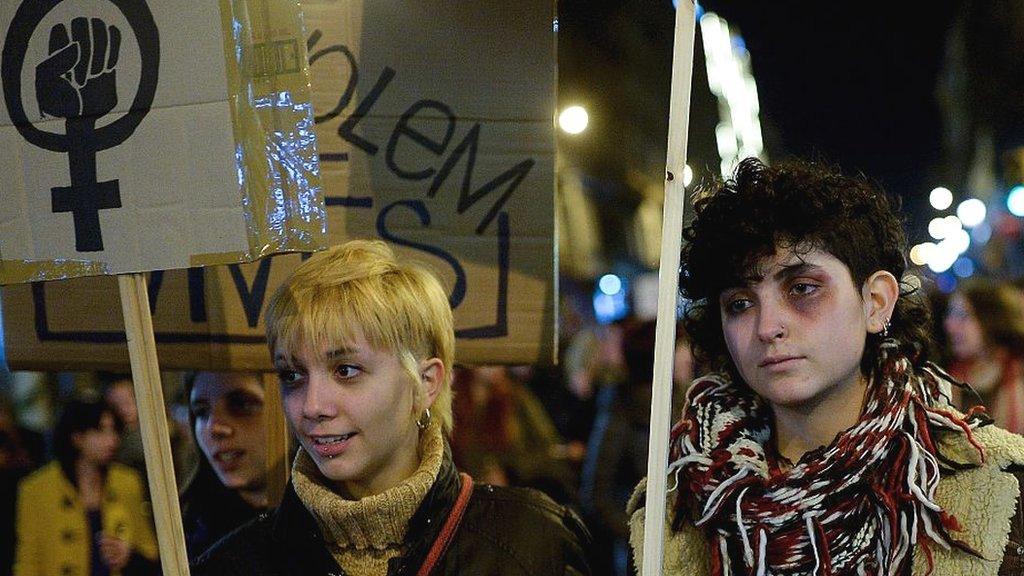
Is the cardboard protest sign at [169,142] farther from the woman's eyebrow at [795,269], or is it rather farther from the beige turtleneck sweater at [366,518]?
the woman's eyebrow at [795,269]

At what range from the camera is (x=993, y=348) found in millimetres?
5473

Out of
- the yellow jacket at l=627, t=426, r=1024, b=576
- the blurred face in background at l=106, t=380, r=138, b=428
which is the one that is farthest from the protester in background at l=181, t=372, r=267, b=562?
the yellow jacket at l=627, t=426, r=1024, b=576

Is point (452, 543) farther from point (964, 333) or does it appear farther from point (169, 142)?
point (964, 333)

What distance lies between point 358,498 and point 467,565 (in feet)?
1.01

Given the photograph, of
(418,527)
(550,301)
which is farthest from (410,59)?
(418,527)

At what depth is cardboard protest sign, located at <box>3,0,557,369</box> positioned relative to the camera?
3.40m

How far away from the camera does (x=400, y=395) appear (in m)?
2.60

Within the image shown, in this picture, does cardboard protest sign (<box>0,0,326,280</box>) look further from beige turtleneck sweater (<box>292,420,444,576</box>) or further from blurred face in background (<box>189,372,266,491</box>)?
blurred face in background (<box>189,372,266,491</box>)

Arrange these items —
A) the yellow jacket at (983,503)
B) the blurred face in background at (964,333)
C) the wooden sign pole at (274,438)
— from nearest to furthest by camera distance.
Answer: the yellow jacket at (983,503) → the wooden sign pole at (274,438) → the blurred face in background at (964,333)

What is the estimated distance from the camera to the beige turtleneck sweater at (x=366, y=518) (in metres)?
2.48


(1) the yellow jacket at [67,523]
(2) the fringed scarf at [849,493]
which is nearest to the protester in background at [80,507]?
(1) the yellow jacket at [67,523]

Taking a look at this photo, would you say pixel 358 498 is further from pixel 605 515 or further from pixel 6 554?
pixel 605 515

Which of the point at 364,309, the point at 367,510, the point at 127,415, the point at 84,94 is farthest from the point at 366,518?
the point at 127,415

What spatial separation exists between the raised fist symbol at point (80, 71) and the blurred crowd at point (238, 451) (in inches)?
45.7
